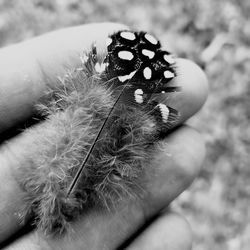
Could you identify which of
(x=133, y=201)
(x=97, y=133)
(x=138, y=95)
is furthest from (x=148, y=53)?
(x=133, y=201)

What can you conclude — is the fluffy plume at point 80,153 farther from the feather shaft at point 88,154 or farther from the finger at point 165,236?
the finger at point 165,236

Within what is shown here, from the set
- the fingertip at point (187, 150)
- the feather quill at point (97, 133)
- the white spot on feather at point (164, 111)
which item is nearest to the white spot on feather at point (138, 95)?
the feather quill at point (97, 133)

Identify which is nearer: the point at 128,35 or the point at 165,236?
the point at 128,35

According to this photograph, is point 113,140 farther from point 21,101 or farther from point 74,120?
point 21,101

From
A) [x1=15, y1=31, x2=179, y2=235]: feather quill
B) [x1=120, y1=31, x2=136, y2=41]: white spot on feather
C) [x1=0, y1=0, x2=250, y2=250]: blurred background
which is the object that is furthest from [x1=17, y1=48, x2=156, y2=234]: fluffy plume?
[x1=0, y1=0, x2=250, y2=250]: blurred background

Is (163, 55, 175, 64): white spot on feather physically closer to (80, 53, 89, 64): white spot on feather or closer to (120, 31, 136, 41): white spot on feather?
(120, 31, 136, 41): white spot on feather

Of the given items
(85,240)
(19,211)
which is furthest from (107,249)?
(19,211)

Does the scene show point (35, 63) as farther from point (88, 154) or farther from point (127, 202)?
point (127, 202)
